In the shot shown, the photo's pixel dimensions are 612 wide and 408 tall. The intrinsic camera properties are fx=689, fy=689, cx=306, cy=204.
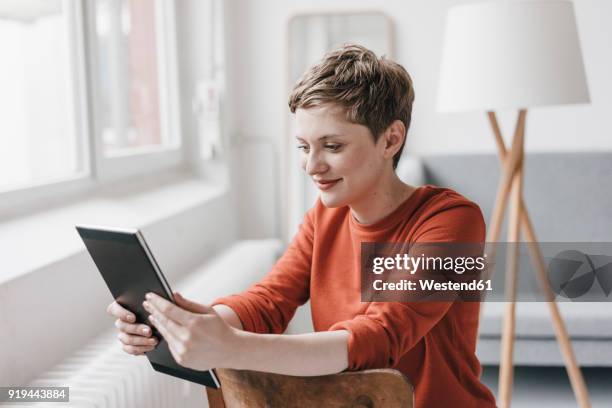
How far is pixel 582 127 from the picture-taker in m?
3.23

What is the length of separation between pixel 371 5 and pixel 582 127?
115 centimetres

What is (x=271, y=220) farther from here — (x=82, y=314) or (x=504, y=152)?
(x=82, y=314)

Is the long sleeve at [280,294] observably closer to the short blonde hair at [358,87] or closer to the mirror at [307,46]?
the short blonde hair at [358,87]

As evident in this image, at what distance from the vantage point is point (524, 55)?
6.81 ft

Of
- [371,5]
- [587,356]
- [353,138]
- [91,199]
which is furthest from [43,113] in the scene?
[587,356]

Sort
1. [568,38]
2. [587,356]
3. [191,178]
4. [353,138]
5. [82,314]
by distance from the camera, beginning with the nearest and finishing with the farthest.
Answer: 1. [353,138]
2. [82,314]
3. [568,38]
4. [587,356]
5. [191,178]

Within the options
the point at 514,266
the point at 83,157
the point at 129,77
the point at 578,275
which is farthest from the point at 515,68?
the point at 129,77

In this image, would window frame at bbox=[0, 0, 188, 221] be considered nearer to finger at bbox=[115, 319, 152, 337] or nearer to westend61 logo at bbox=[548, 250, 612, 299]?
finger at bbox=[115, 319, 152, 337]

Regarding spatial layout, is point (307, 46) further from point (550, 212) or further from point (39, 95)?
point (39, 95)

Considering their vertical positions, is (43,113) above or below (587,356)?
above

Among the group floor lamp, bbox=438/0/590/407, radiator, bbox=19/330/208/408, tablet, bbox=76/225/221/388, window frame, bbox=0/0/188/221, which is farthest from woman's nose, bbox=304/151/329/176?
floor lamp, bbox=438/0/590/407

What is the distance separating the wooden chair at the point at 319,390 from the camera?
89 cm

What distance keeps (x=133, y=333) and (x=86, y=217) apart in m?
0.98

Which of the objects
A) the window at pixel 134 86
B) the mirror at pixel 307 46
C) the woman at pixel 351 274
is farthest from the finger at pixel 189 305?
the mirror at pixel 307 46
